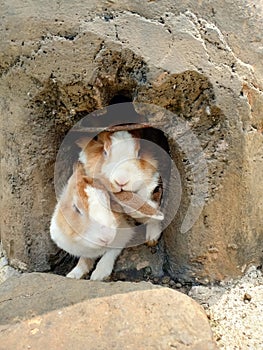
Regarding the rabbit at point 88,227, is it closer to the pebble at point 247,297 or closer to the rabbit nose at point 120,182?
the rabbit nose at point 120,182

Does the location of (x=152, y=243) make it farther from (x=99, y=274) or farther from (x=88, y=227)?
(x=88, y=227)

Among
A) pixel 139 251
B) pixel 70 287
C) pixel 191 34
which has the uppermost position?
pixel 191 34

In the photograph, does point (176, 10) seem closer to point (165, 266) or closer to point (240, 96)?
point (240, 96)

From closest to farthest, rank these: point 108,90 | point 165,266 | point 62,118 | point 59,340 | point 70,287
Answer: point 59,340, point 70,287, point 108,90, point 62,118, point 165,266

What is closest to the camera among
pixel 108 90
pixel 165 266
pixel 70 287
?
pixel 70 287

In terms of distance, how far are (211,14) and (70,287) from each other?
4.59ft

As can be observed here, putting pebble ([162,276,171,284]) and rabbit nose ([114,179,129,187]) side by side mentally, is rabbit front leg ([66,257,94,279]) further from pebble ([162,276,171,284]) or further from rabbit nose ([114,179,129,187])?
rabbit nose ([114,179,129,187])

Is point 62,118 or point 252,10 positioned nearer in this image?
point 252,10

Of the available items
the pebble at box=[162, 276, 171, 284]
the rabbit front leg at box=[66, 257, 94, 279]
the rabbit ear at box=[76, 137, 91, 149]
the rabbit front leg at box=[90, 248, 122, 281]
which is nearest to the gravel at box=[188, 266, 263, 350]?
the pebble at box=[162, 276, 171, 284]

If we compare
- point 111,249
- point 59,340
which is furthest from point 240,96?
point 59,340

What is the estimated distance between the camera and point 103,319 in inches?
86.6

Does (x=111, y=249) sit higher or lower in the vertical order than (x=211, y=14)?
lower

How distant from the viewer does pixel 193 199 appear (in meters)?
2.66

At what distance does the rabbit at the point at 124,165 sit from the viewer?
109 inches
